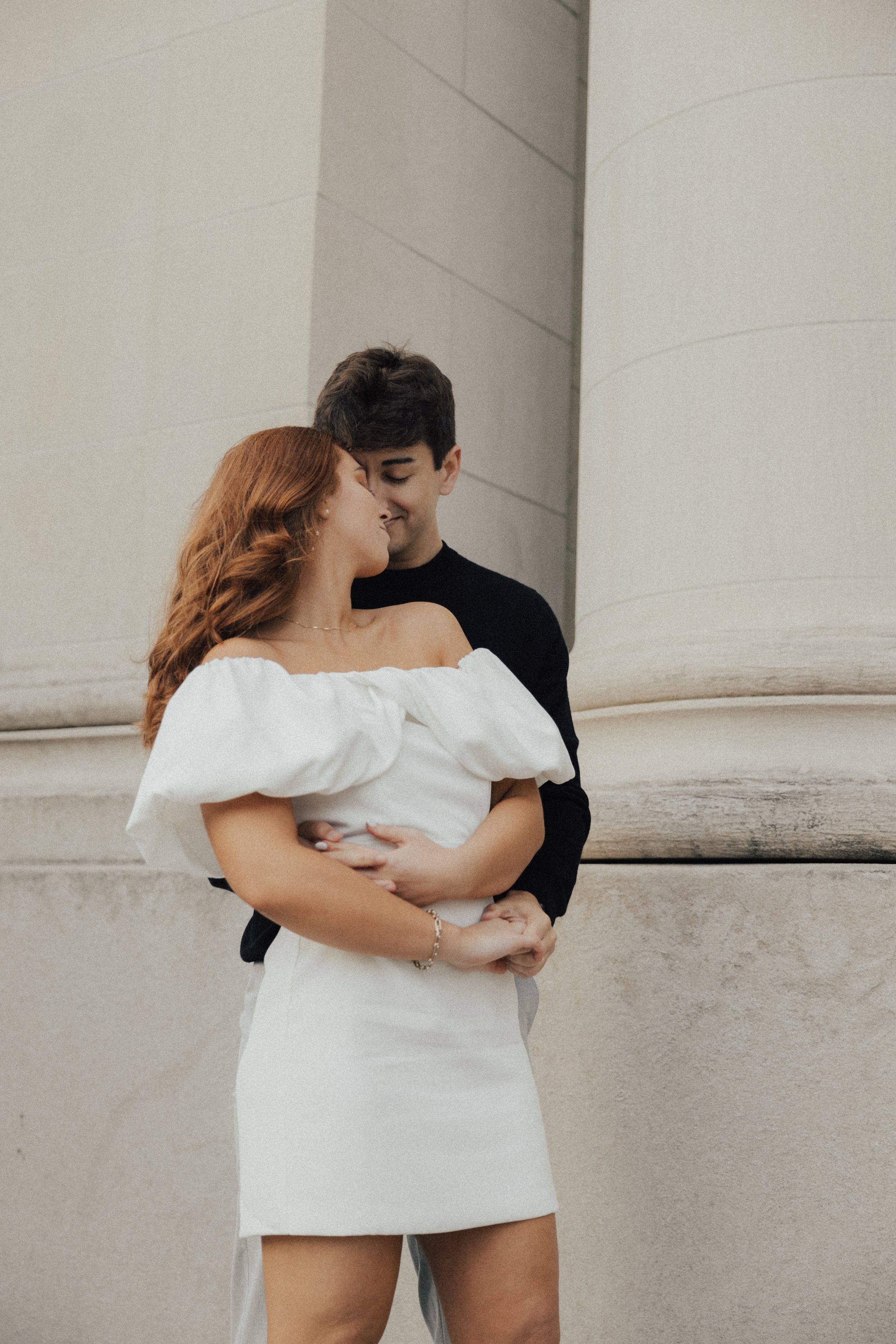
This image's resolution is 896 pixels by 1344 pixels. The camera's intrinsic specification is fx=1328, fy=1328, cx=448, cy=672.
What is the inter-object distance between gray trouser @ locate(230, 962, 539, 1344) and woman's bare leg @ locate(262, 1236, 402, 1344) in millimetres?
314

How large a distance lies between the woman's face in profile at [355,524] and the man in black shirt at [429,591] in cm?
28

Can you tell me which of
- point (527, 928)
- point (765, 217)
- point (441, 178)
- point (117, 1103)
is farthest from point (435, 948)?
point (441, 178)

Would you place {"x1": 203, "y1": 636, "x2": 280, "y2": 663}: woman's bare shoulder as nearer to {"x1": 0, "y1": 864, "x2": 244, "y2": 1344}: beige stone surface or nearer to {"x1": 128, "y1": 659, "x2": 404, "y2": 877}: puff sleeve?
{"x1": 128, "y1": 659, "x2": 404, "y2": 877}: puff sleeve

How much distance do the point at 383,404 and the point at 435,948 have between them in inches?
43.6

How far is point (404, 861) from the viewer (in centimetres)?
206

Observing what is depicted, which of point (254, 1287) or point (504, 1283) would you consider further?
point (254, 1287)

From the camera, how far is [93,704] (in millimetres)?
4434

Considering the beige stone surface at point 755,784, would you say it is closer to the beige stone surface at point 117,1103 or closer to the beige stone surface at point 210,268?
the beige stone surface at point 117,1103

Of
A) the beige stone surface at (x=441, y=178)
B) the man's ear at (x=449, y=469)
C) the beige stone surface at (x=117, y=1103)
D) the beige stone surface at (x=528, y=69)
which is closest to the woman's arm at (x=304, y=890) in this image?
the man's ear at (x=449, y=469)

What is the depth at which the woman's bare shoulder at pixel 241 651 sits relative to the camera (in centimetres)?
215

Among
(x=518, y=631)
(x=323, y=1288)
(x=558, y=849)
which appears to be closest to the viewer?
(x=323, y=1288)

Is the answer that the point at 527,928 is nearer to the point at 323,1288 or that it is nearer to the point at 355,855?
the point at 355,855

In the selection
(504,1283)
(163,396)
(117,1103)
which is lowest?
(117,1103)

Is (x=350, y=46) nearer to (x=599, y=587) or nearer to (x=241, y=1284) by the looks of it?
(x=599, y=587)
